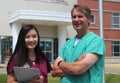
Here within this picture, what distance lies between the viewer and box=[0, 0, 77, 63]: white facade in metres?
32.1

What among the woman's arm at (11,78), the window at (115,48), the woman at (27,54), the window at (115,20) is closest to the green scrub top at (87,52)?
the woman at (27,54)

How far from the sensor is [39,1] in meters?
34.9

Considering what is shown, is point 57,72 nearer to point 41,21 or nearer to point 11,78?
point 11,78

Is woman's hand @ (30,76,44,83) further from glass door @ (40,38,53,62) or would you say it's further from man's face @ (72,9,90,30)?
glass door @ (40,38,53,62)

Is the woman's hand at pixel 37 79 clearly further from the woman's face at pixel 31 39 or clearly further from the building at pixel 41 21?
the building at pixel 41 21

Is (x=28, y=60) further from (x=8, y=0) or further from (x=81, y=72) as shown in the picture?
(x=8, y=0)

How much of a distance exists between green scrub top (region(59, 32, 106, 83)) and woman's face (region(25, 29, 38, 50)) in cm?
47

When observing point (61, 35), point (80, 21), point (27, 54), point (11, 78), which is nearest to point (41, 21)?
point (61, 35)

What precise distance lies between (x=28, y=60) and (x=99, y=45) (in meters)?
0.89

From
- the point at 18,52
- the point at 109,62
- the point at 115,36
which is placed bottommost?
the point at 109,62

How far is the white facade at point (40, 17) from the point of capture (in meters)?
32.1

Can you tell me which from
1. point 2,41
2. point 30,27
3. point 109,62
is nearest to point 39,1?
point 2,41

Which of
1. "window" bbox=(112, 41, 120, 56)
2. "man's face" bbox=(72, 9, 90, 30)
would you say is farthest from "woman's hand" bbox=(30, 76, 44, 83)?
"window" bbox=(112, 41, 120, 56)

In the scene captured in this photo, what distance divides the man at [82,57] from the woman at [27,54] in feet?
1.24
